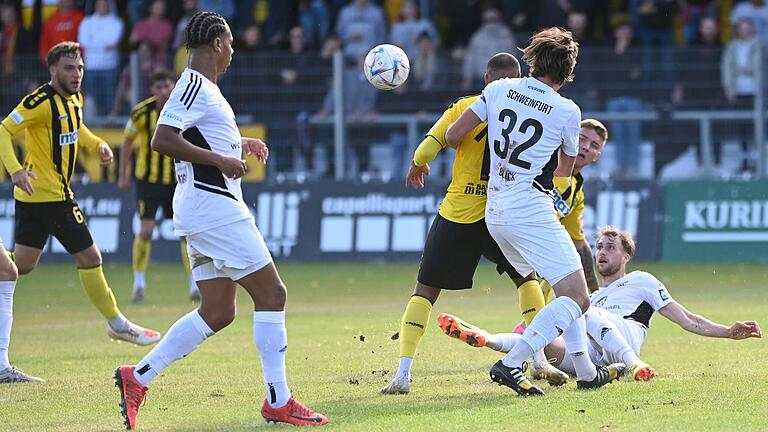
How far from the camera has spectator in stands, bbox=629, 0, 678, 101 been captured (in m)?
19.5

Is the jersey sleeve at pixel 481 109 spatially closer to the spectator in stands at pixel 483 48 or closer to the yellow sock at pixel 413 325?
the yellow sock at pixel 413 325

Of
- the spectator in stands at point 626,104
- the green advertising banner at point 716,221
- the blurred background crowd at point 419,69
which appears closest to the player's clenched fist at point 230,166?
the green advertising banner at point 716,221

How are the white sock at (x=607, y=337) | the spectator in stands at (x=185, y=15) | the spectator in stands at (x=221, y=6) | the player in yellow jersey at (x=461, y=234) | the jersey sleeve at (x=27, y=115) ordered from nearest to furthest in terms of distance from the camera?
1. the player in yellow jersey at (x=461, y=234)
2. the white sock at (x=607, y=337)
3. the jersey sleeve at (x=27, y=115)
4. the spectator in stands at (x=185, y=15)
5. the spectator in stands at (x=221, y=6)

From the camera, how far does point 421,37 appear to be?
20219 millimetres

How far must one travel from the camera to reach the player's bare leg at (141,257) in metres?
15.0

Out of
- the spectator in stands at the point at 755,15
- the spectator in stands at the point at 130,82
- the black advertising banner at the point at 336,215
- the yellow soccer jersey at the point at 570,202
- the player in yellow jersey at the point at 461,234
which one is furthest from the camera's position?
the spectator in stands at the point at 130,82

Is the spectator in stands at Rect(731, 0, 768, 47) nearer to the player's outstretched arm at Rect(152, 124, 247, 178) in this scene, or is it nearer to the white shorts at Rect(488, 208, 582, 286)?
the white shorts at Rect(488, 208, 582, 286)

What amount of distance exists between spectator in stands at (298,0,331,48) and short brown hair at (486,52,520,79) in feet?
44.0

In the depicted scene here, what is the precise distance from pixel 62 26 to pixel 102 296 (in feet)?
38.0

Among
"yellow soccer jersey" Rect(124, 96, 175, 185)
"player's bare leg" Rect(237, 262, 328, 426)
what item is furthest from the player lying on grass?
"yellow soccer jersey" Rect(124, 96, 175, 185)

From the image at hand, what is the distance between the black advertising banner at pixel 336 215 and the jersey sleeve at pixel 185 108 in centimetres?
1185

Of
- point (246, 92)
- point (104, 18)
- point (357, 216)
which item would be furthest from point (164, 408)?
point (104, 18)

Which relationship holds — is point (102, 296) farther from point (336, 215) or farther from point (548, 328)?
point (336, 215)

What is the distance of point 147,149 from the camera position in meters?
15.4
